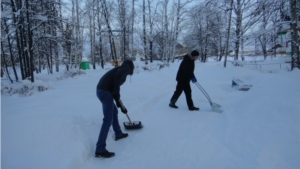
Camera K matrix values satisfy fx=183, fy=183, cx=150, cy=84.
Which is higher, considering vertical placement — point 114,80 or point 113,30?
point 113,30

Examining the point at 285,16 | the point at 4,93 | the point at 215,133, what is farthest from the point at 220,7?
the point at 4,93

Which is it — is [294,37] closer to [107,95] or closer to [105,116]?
[107,95]

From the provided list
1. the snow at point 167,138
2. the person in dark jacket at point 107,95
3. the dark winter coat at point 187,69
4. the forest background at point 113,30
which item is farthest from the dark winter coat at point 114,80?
the forest background at point 113,30

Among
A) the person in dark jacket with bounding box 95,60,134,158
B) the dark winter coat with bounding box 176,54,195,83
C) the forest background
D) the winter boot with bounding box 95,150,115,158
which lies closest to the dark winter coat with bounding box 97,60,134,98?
the person in dark jacket with bounding box 95,60,134,158

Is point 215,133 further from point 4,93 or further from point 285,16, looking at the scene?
point 285,16

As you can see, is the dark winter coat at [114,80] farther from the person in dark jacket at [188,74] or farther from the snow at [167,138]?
the person in dark jacket at [188,74]

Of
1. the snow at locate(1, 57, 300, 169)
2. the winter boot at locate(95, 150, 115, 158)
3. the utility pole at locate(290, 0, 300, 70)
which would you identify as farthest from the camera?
the utility pole at locate(290, 0, 300, 70)

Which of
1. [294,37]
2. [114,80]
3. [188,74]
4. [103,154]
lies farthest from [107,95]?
[294,37]

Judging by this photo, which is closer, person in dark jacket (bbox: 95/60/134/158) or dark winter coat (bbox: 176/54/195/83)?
person in dark jacket (bbox: 95/60/134/158)

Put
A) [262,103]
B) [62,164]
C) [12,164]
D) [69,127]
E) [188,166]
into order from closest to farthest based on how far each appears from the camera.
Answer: [12,164] → [62,164] → [188,166] → [69,127] → [262,103]

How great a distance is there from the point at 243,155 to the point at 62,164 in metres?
2.71

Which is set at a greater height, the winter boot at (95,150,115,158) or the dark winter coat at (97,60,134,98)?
the dark winter coat at (97,60,134,98)

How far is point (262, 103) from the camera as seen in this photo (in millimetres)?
4840

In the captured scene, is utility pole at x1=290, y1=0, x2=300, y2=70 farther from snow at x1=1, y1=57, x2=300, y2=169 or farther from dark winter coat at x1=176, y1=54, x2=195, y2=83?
dark winter coat at x1=176, y1=54, x2=195, y2=83
